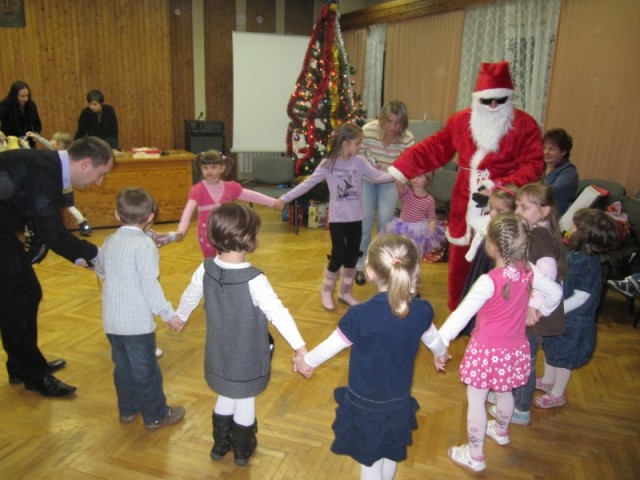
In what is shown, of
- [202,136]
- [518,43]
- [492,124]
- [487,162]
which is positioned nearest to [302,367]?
[487,162]

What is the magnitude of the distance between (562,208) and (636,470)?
2.19m

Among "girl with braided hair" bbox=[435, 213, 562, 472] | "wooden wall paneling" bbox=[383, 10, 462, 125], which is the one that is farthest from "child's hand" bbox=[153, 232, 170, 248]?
"wooden wall paneling" bbox=[383, 10, 462, 125]

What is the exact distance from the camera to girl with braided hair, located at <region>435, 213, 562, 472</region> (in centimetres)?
205

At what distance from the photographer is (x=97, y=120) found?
6.57 metres

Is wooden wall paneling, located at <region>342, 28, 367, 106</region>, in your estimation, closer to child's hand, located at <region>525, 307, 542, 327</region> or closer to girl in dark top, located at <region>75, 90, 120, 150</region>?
girl in dark top, located at <region>75, 90, 120, 150</region>

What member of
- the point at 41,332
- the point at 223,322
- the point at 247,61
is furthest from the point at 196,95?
the point at 223,322

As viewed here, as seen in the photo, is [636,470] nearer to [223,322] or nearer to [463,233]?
[463,233]

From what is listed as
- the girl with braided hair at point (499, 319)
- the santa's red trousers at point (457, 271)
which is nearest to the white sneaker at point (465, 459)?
the girl with braided hair at point (499, 319)

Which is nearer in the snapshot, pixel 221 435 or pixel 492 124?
pixel 221 435

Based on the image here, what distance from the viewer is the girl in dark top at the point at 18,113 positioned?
5.91 m

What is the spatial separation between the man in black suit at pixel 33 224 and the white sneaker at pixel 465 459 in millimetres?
1908

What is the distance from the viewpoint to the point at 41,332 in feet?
11.7

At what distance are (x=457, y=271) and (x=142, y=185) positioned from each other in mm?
4268

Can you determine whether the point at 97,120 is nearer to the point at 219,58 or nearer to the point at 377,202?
the point at 219,58
